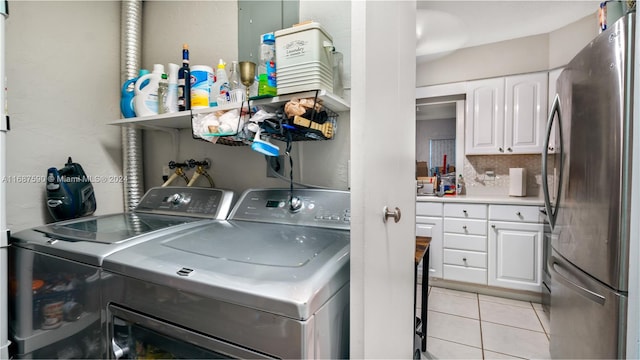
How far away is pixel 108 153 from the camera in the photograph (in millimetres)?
1847

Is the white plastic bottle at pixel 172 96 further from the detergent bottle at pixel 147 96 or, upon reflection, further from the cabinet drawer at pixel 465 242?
the cabinet drawer at pixel 465 242

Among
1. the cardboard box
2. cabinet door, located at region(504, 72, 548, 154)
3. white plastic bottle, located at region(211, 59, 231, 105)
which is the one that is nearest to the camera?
white plastic bottle, located at region(211, 59, 231, 105)

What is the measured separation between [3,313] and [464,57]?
405cm

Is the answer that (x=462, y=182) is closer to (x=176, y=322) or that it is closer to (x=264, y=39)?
(x=264, y=39)

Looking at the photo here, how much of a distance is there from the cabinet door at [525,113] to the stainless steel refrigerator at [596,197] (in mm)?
1386

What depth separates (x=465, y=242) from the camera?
2799mm

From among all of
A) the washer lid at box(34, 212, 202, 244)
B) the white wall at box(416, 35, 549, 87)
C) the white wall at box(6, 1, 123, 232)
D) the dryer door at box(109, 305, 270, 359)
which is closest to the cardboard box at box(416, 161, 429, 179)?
the white wall at box(416, 35, 549, 87)

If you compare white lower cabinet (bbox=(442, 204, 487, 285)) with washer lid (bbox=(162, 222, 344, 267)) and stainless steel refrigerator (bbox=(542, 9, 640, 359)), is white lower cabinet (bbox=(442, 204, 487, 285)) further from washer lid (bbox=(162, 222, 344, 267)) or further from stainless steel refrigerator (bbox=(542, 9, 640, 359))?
washer lid (bbox=(162, 222, 344, 267))

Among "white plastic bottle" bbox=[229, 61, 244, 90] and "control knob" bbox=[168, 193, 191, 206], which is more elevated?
"white plastic bottle" bbox=[229, 61, 244, 90]

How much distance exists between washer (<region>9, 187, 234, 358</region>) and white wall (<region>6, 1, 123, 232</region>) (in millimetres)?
450

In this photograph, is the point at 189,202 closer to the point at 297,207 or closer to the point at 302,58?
the point at 297,207

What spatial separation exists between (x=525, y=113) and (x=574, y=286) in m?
2.03

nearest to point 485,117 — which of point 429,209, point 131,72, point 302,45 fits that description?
point 429,209

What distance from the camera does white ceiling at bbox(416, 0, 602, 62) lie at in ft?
7.87
